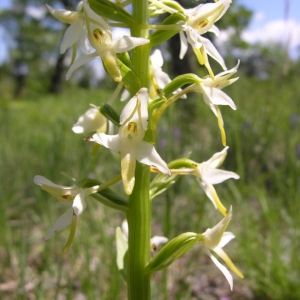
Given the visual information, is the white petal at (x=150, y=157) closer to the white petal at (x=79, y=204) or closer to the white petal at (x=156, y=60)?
the white petal at (x=79, y=204)

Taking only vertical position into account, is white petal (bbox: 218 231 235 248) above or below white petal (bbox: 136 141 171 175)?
below

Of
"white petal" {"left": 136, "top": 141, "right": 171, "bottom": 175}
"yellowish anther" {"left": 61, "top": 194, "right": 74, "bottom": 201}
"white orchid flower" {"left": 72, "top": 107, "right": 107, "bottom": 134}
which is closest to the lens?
"white petal" {"left": 136, "top": 141, "right": 171, "bottom": 175}

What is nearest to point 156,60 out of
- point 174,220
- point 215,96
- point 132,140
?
point 215,96

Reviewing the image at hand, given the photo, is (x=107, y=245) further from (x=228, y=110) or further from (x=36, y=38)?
(x=36, y=38)

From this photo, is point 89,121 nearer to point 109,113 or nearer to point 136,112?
point 109,113

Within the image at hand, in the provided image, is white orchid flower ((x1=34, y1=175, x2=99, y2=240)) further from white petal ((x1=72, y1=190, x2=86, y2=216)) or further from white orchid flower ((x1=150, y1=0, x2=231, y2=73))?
white orchid flower ((x1=150, y1=0, x2=231, y2=73))

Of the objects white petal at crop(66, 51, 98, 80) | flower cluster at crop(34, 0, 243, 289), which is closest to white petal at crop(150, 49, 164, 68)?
flower cluster at crop(34, 0, 243, 289)
